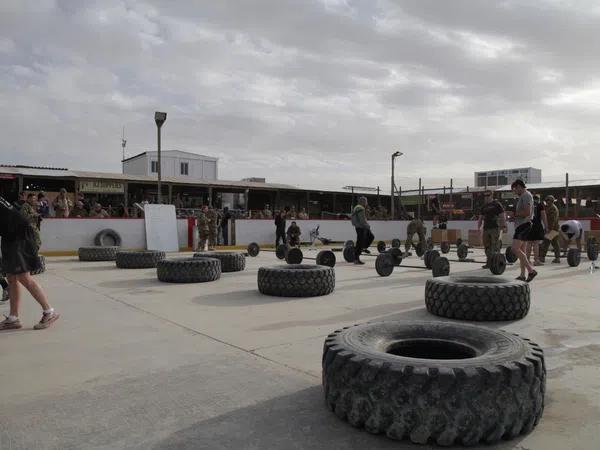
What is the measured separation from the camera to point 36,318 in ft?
16.4

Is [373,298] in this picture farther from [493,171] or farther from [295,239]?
[493,171]

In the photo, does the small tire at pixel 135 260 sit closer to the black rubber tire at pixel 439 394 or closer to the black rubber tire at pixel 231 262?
the black rubber tire at pixel 231 262

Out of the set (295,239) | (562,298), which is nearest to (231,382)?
(562,298)

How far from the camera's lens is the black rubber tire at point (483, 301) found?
15.6 feet

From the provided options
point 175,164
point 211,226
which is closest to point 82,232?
point 211,226

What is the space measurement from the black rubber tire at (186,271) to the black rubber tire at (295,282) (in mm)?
1610

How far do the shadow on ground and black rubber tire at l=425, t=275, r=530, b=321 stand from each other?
265 cm

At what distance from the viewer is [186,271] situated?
7668 millimetres

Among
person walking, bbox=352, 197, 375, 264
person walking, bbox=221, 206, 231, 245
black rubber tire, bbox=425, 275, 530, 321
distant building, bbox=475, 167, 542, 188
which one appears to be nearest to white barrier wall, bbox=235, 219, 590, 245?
person walking, bbox=221, 206, 231, 245

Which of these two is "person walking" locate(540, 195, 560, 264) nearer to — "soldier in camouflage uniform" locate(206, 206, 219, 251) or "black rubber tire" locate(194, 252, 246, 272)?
"black rubber tire" locate(194, 252, 246, 272)

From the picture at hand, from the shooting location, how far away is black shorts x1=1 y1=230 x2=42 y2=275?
4.35 meters

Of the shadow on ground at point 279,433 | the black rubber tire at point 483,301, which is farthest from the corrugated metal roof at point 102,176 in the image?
the shadow on ground at point 279,433

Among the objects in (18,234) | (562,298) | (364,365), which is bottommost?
(562,298)

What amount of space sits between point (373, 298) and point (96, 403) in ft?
13.9
